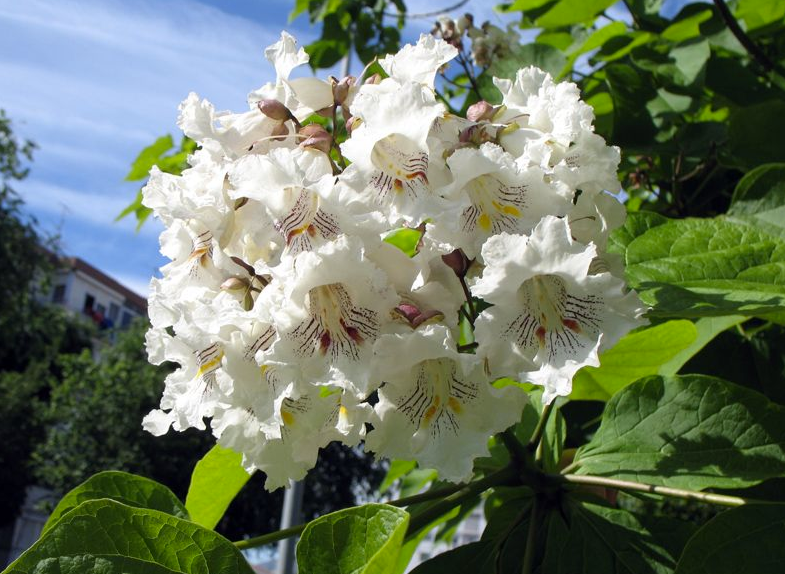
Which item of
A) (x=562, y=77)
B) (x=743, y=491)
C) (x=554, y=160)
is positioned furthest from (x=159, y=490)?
(x=562, y=77)

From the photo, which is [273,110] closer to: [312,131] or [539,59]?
[312,131]

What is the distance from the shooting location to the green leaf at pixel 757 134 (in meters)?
1.44

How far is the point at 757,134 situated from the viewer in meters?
1.46

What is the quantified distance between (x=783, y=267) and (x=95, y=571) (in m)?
0.80

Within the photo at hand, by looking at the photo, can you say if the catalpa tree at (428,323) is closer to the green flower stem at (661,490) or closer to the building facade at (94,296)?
the green flower stem at (661,490)

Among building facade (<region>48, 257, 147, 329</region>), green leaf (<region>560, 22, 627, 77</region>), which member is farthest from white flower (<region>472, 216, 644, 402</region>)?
building facade (<region>48, 257, 147, 329</region>)

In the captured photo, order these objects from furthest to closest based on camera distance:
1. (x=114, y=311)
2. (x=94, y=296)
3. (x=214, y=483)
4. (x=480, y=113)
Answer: (x=114, y=311), (x=94, y=296), (x=214, y=483), (x=480, y=113)

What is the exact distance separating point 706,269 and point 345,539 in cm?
55

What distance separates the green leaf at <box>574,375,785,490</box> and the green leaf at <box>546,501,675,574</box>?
0.20ft

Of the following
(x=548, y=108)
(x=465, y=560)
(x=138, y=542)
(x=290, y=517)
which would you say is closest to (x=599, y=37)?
(x=548, y=108)

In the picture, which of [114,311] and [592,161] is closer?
[592,161]

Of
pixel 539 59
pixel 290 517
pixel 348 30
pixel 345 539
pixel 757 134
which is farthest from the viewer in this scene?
pixel 290 517

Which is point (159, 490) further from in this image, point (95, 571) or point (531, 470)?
point (531, 470)

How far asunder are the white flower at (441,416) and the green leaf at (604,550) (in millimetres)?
248
